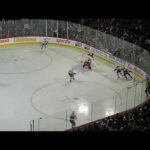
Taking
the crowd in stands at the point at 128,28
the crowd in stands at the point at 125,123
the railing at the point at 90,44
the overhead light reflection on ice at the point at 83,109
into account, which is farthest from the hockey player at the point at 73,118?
the crowd in stands at the point at 128,28

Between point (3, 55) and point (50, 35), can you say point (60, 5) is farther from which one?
point (50, 35)

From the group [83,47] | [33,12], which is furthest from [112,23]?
[33,12]

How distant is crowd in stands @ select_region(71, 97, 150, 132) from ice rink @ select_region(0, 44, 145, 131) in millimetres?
966

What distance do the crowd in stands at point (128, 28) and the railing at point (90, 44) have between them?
0.68 m

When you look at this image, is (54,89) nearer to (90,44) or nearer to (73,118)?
(73,118)

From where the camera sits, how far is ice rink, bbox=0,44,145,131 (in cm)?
1397

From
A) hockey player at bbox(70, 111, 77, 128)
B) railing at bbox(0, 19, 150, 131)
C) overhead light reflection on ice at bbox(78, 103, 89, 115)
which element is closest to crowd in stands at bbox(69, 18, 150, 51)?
railing at bbox(0, 19, 150, 131)

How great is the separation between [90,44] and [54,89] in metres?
4.37

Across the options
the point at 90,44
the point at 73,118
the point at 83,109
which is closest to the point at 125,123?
the point at 73,118

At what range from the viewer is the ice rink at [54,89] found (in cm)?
1397

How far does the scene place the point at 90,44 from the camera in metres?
20.3

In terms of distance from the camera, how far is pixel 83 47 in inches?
817

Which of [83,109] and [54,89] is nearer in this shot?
[83,109]
